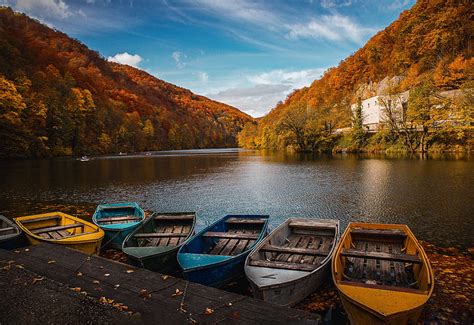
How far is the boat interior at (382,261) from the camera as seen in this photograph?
6.46 metres

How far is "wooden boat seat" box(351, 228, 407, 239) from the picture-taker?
8711 mm

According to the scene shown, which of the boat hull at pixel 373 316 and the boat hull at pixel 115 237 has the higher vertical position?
the boat hull at pixel 373 316

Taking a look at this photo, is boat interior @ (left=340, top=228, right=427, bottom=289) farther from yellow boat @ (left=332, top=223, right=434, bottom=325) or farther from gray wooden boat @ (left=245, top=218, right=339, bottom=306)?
gray wooden boat @ (left=245, top=218, right=339, bottom=306)

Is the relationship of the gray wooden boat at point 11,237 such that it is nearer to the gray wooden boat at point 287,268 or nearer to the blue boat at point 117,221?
the blue boat at point 117,221

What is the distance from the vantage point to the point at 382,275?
683 centimetres

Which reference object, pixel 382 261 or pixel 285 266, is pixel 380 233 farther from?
pixel 285 266

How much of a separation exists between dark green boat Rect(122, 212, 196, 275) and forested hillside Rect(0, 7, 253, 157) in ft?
171

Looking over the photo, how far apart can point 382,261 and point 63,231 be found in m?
10.7

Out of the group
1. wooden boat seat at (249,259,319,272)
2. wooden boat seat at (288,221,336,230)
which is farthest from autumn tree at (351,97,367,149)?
wooden boat seat at (249,259,319,272)

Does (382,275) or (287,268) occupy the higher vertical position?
(287,268)

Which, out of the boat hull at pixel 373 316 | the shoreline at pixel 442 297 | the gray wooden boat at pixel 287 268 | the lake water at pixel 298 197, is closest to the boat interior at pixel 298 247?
the gray wooden boat at pixel 287 268

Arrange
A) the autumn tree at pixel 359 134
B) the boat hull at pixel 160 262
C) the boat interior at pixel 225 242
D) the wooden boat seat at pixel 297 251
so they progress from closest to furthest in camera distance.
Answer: the boat hull at pixel 160 262 → the wooden boat seat at pixel 297 251 → the boat interior at pixel 225 242 → the autumn tree at pixel 359 134

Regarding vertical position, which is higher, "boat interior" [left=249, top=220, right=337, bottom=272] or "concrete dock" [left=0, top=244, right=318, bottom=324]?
"concrete dock" [left=0, top=244, right=318, bottom=324]

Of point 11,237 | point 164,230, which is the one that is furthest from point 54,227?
point 164,230
